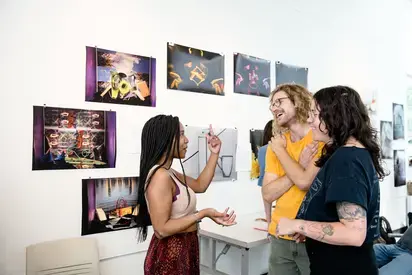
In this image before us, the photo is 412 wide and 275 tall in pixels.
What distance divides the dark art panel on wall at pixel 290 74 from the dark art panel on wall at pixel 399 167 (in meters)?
2.33

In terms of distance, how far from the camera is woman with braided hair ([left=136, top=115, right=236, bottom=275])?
1.42 metres

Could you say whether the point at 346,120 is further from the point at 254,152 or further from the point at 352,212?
the point at 254,152

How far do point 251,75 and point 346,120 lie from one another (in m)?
2.11

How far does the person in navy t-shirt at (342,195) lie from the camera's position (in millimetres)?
1039

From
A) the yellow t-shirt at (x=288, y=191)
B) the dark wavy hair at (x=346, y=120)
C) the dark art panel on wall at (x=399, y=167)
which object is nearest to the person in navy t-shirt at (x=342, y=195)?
the dark wavy hair at (x=346, y=120)

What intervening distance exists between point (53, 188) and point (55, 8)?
115 centimetres

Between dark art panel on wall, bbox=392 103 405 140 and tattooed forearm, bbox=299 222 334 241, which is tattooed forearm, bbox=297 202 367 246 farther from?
dark art panel on wall, bbox=392 103 405 140

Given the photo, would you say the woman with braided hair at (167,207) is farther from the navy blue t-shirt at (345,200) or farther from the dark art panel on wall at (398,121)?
the dark art panel on wall at (398,121)

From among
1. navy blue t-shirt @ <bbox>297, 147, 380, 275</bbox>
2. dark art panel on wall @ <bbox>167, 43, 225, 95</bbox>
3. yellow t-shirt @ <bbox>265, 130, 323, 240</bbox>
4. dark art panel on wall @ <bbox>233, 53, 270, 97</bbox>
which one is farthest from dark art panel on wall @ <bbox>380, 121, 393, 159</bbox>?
navy blue t-shirt @ <bbox>297, 147, 380, 275</bbox>

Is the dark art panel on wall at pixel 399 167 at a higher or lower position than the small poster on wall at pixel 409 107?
lower

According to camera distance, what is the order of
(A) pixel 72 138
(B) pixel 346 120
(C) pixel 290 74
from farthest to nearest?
(C) pixel 290 74
(A) pixel 72 138
(B) pixel 346 120

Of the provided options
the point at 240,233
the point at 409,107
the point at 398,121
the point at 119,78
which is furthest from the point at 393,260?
the point at 409,107

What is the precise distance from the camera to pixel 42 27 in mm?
2072

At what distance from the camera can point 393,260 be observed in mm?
2471
